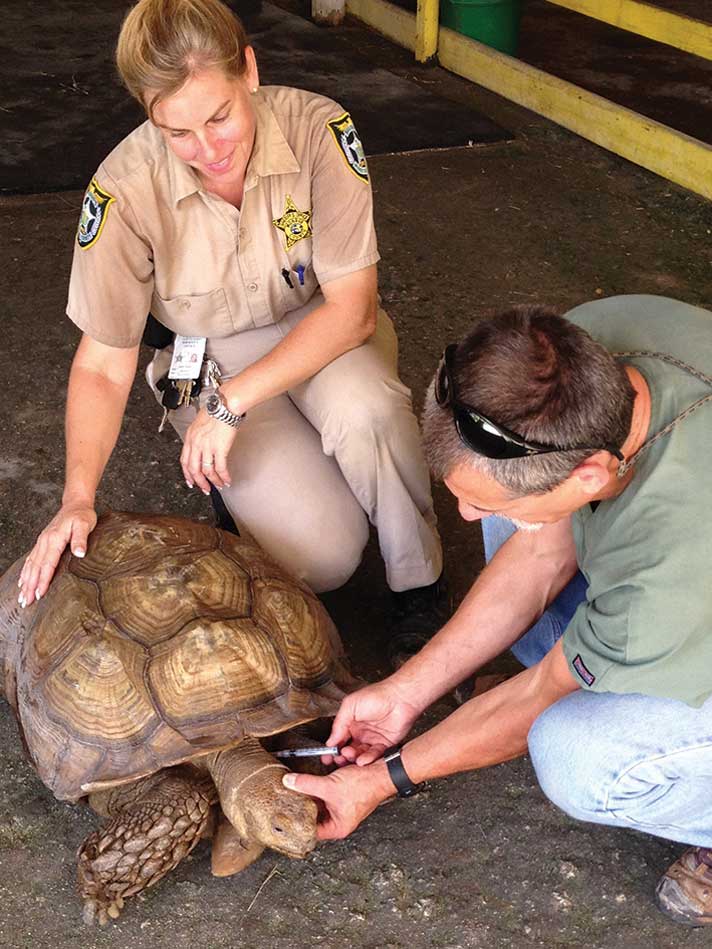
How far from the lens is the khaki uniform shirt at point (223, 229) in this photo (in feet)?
8.38

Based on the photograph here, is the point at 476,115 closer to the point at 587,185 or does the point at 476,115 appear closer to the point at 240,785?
the point at 587,185

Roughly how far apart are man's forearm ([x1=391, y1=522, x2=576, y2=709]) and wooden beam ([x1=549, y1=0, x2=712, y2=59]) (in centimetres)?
406

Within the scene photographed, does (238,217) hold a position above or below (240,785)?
above

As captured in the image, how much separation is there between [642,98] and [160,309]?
14.5ft

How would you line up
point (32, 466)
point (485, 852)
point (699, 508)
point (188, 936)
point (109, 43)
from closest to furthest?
A: point (699, 508) < point (188, 936) < point (485, 852) < point (32, 466) < point (109, 43)

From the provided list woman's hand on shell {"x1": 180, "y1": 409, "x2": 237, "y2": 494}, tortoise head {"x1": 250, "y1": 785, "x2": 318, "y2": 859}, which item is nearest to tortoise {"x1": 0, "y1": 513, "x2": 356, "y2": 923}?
tortoise head {"x1": 250, "y1": 785, "x2": 318, "y2": 859}

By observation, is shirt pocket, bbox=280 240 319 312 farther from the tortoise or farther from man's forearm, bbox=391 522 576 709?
man's forearm, bbox=391 522 576 709

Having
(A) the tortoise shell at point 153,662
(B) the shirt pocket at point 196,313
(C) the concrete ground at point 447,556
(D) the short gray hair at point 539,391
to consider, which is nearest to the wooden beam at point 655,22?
(C) the concrete ground at point 447,556

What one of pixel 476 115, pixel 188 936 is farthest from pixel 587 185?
pixel 188 936

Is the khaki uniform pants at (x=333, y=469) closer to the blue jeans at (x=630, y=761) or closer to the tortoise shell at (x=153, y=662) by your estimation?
the tortoise shell at (x=153, y=662)

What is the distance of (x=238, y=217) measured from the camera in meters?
2.65

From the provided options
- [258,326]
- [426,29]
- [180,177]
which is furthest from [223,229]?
[426,29]

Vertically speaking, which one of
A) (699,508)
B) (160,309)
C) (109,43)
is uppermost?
(699,508)

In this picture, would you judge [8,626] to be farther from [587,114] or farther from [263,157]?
[587,114]
